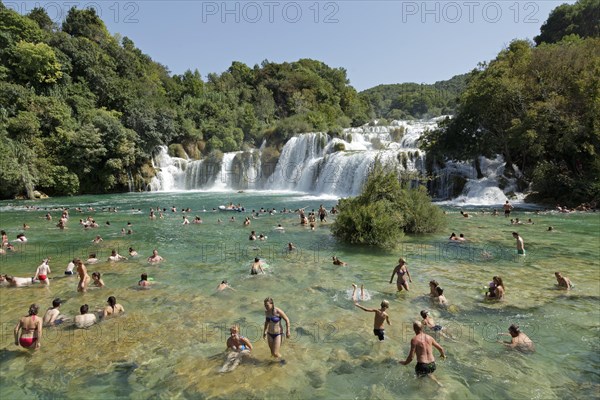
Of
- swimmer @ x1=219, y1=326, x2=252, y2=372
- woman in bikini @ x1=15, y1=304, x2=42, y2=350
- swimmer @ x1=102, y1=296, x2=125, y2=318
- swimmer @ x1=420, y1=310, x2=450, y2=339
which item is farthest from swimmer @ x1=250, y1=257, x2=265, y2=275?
woman in bikini @ x1=15, y1=304, x2=42, y2=350

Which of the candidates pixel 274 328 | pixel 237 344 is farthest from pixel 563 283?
pixel 237 344

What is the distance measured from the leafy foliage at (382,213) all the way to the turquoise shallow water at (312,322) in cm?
Result: 77

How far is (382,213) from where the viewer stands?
15.7 meters

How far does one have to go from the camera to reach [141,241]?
1812 cm

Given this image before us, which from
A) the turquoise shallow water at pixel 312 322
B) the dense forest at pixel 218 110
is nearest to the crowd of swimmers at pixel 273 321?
the turquoise shallow water at pixel 312 322

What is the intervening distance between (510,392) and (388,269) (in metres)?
7.01

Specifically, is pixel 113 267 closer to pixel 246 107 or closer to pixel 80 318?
pixel 80 318

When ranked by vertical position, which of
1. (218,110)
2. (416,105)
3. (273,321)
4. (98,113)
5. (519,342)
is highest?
(416,105)

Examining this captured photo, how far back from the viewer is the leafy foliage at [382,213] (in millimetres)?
15555

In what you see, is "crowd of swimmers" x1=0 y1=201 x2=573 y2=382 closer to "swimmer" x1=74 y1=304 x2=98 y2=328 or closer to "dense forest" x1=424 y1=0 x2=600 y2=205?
"swimmer" x1=74 y1=304 x2=98 y2=328

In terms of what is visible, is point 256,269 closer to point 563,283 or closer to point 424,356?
point 424,356

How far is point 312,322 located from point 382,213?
8131 millimetres

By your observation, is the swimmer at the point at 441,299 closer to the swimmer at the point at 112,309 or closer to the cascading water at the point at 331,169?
the swimmer at the point at 112,309

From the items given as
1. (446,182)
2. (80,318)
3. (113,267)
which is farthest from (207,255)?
(446,182)
